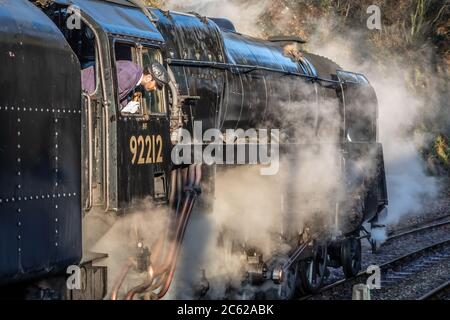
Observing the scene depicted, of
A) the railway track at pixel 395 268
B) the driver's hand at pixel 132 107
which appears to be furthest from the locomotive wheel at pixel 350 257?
the driver's hand at pixel 132 107

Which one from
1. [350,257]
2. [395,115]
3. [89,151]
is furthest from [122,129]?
[395,115]

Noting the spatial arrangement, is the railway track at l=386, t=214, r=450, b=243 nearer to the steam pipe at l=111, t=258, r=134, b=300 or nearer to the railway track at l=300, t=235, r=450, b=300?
the railway track at l=300, t=235, r=450, b=300

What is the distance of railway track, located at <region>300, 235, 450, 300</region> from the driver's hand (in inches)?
195

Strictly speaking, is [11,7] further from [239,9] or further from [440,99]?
[440,99]

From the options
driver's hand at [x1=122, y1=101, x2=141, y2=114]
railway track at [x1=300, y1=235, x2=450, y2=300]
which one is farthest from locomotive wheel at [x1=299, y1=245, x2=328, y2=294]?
driver's hand at [x1=122, y1=101, x2=141, y2=114]

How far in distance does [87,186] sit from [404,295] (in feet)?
19.7

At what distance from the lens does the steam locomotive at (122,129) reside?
491 cm

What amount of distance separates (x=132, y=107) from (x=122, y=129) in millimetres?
398

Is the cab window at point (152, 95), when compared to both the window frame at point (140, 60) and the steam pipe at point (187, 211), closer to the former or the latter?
the window frame at point (140, 60)

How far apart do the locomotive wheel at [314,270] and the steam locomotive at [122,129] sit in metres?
0.03

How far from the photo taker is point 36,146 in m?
5.00

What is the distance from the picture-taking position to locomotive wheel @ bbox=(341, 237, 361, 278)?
40.3 ft

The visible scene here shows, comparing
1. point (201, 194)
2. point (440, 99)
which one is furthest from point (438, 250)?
point (440, 99)

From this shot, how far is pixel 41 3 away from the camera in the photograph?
20.3 ft
